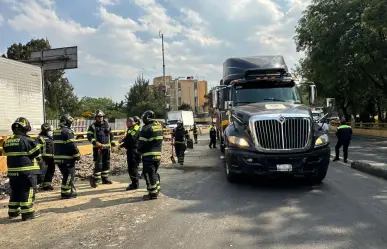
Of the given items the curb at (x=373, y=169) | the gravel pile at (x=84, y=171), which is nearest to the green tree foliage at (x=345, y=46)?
the curb at (x=373, y=169)

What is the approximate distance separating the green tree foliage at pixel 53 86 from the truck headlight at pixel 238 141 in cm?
3632

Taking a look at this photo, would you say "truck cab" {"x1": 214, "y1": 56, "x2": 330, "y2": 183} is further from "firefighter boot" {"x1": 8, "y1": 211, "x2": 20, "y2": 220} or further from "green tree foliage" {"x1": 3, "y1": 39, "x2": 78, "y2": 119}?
"green tree foliage" {"x1": 3, "y1": 39, "x2": 78, "y2": 119}

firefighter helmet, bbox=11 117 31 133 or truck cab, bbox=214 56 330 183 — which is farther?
truck cab, bbox=214 56 330 183

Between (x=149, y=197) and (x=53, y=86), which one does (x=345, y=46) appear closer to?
(x=149, y=197)

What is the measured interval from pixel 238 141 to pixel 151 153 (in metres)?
1.77

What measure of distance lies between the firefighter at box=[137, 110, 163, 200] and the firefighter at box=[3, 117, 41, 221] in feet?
6.47

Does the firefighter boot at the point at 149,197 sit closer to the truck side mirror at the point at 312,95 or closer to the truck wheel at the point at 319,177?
the truck wheel at the point at 319,177

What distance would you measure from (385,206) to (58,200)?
6.05 m

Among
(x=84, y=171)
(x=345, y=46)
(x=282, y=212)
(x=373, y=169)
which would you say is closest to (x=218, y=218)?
(x=282, y=212)

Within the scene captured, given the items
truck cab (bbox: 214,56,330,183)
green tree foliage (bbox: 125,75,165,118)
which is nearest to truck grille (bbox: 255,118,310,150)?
truck cab (bbox: 214,56,330,183)

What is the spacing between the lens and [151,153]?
7.26 m

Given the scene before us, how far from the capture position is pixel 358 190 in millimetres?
7441

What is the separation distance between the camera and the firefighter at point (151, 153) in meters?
7.16

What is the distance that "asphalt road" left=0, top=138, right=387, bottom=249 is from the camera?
4711 mm
